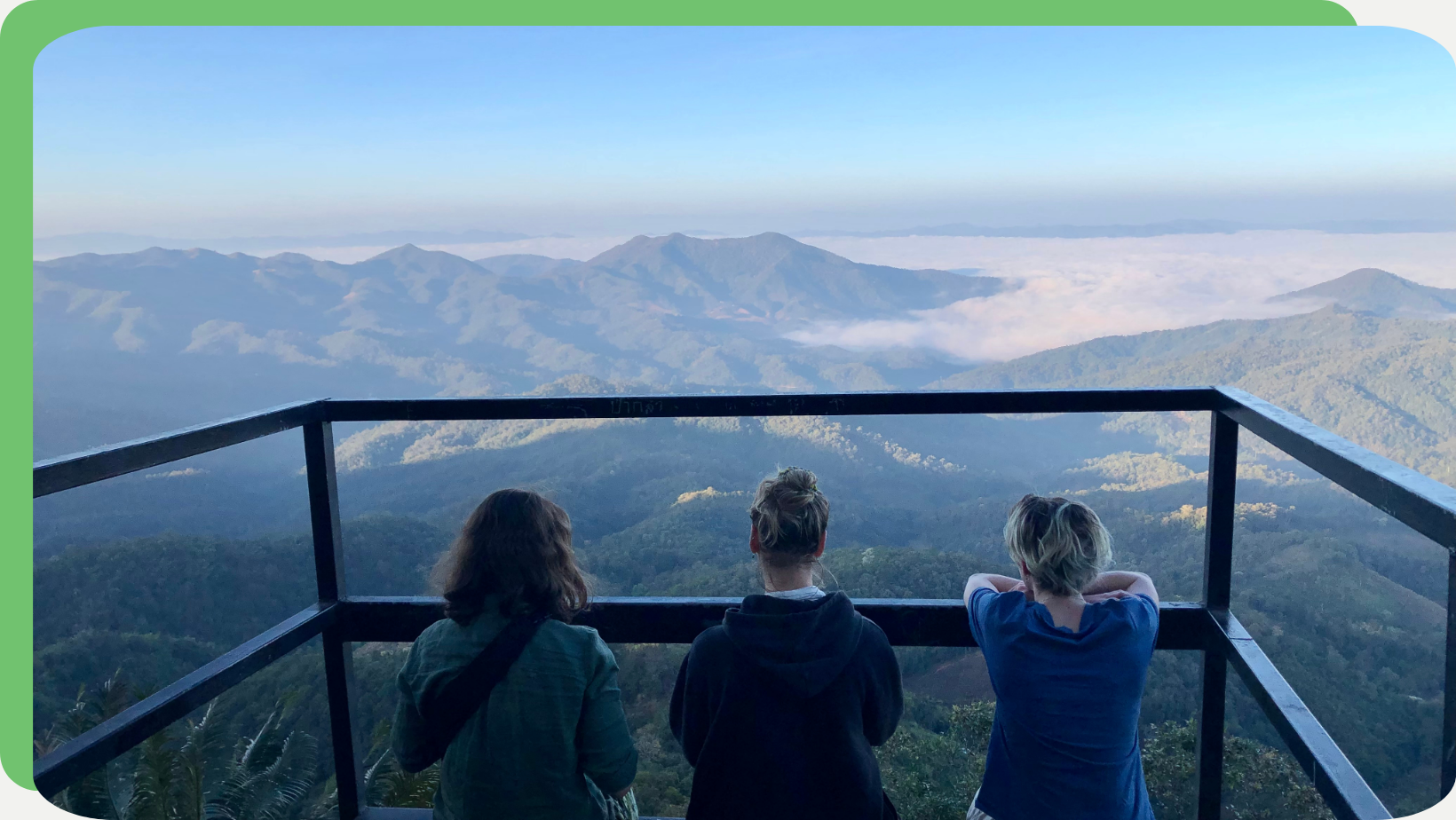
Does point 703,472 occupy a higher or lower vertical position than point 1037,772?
lower

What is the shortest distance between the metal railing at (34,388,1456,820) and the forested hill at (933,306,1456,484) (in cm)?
2930

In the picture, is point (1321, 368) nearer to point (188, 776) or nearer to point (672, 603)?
point (188, 776)

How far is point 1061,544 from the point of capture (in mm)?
1479

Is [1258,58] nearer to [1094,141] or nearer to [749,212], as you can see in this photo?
[1094,141]

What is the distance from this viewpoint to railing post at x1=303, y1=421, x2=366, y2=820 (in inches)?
81.0

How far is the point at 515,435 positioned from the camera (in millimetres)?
30734

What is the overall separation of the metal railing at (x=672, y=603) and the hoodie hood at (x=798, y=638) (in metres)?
0.49

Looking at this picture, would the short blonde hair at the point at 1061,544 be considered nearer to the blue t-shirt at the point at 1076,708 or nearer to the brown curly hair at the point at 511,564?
the blue t-shirt at the point at 1076,708

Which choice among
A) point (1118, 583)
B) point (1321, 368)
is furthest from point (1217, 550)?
point (1321, 368)

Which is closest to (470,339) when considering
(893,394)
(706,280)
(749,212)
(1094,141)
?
(706,280)

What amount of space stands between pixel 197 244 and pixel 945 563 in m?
44.8

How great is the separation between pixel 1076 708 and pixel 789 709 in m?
0.51

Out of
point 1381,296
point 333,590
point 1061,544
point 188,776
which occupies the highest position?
point 1061,544

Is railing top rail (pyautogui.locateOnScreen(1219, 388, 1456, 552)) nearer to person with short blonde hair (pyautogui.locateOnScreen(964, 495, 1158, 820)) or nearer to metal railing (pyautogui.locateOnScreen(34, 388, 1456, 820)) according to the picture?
metal railing (pyautogui.locateOnScreen(34, 388, 1456, 820))
